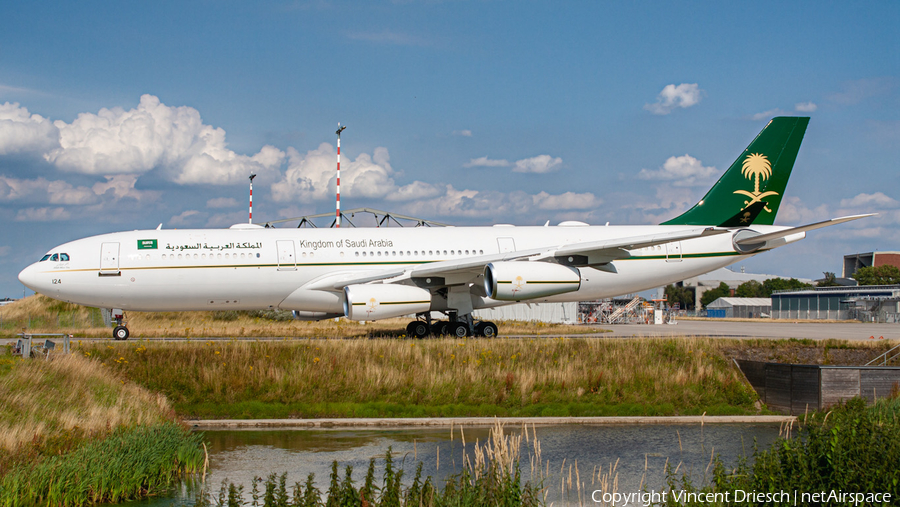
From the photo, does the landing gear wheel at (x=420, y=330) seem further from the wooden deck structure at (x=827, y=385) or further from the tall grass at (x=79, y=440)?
the wooden deck structure at (x=827, y=385)

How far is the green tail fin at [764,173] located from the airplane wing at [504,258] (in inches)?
221

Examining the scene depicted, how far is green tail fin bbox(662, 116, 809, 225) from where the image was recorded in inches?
1117

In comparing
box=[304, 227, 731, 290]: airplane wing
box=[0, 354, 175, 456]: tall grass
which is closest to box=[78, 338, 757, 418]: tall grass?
box=[0, 354, 175, 456]: tall grass

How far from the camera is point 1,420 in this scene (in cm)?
1141

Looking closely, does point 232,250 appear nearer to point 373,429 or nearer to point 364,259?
point 364,259

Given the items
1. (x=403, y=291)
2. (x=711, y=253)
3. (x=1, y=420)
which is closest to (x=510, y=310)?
(x=711, y=253)

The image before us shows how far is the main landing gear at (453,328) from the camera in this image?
24547mm

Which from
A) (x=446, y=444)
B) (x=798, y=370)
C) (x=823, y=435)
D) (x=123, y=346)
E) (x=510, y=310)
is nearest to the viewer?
(x=823, y=435)

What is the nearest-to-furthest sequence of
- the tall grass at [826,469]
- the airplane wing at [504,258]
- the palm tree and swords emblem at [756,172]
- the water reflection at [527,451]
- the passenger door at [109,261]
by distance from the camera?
1. the tall grass at [826,469]
2. the water reflection at [527,451]
3. the airplane wing at [504,258]
4. the passenger door at [109,261]
5. the palm tree and swords emblem at [756,172]

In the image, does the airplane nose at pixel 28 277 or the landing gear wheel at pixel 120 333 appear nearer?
the airplane nose at pixel 28 277

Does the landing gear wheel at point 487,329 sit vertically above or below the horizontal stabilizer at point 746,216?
below

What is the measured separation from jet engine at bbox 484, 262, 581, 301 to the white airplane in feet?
0.12

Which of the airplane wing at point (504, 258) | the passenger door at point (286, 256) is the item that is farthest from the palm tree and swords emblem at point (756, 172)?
the passenger door at point (286, 256)

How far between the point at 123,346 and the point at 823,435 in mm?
16687
